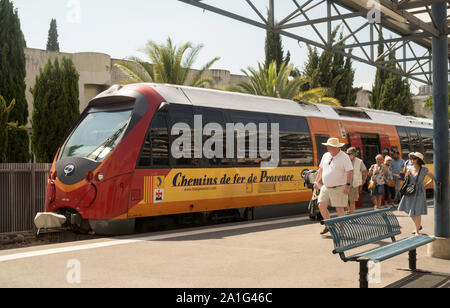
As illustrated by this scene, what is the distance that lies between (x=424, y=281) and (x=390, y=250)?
23.8 inches

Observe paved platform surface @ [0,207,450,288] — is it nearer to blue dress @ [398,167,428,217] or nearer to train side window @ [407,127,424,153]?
blue dress @ [398,167,428,217]

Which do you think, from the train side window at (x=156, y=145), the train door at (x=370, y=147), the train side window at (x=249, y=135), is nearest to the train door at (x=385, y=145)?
the train door at (x=370, y=147)

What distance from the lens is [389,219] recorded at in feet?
24.7

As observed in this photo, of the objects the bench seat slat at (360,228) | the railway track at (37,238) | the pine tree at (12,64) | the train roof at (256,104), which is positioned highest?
the pine tree at (12,64)

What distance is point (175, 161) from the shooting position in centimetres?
1081

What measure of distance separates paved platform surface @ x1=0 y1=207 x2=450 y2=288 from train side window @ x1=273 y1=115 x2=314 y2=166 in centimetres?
415

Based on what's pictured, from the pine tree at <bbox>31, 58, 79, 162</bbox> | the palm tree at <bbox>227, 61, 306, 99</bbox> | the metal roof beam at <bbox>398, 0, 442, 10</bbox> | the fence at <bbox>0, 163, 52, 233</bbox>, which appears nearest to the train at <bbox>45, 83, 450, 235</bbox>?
the fence at <bbox>0, 163, 52, 233</bbox>

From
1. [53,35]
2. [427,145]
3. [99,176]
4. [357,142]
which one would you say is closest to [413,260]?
[99,176]

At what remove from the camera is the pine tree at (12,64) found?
21047 millimetres

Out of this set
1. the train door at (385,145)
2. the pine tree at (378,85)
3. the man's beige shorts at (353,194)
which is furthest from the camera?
the pine tree at (378,85)

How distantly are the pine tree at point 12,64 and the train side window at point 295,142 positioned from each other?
11395 mm

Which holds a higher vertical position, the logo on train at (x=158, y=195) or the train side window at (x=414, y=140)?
the train side window at (x=414, y=140)

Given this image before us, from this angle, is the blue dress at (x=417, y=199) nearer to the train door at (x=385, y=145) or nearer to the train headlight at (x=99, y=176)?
the train headlight at (x=99, y=176)
